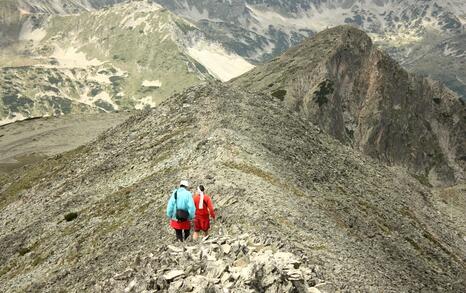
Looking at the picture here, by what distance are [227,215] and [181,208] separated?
279 inches

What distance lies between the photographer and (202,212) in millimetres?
37844

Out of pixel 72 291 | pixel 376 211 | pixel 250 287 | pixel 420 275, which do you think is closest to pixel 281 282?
pixel 250 287

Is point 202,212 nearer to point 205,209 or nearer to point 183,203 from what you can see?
point 205,209

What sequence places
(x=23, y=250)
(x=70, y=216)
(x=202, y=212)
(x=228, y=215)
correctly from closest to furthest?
(x=202, y=212)
(x=228, y=215)
(x=23, y=250)
(x=70, y=216)

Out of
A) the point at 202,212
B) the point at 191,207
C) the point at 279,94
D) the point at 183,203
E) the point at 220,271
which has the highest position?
the point at 183,203

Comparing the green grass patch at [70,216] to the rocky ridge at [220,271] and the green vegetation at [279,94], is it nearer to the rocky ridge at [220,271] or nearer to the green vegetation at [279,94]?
the rocky ridge at [220,271]

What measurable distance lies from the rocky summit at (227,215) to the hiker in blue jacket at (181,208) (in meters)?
1.51

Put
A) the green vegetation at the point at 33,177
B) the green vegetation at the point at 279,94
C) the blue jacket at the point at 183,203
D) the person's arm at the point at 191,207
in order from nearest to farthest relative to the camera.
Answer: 1. the blue jacket at the point at 183,203
2. the person's arm at the point at 191,207
3. the green vegetation at the point at 33,177
4. the green vegetation at the point at 279,94

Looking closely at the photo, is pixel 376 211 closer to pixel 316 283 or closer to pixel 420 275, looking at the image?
pixel 420 275

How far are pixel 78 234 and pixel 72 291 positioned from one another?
1138 centimetres

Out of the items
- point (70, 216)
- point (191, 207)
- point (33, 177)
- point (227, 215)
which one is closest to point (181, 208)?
point (191, 207)

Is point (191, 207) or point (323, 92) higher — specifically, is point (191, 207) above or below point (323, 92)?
above

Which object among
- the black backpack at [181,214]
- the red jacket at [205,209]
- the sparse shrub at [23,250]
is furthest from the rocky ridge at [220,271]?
the sparse shrub at [23,250]

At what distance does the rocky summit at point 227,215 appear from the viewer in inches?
1292
